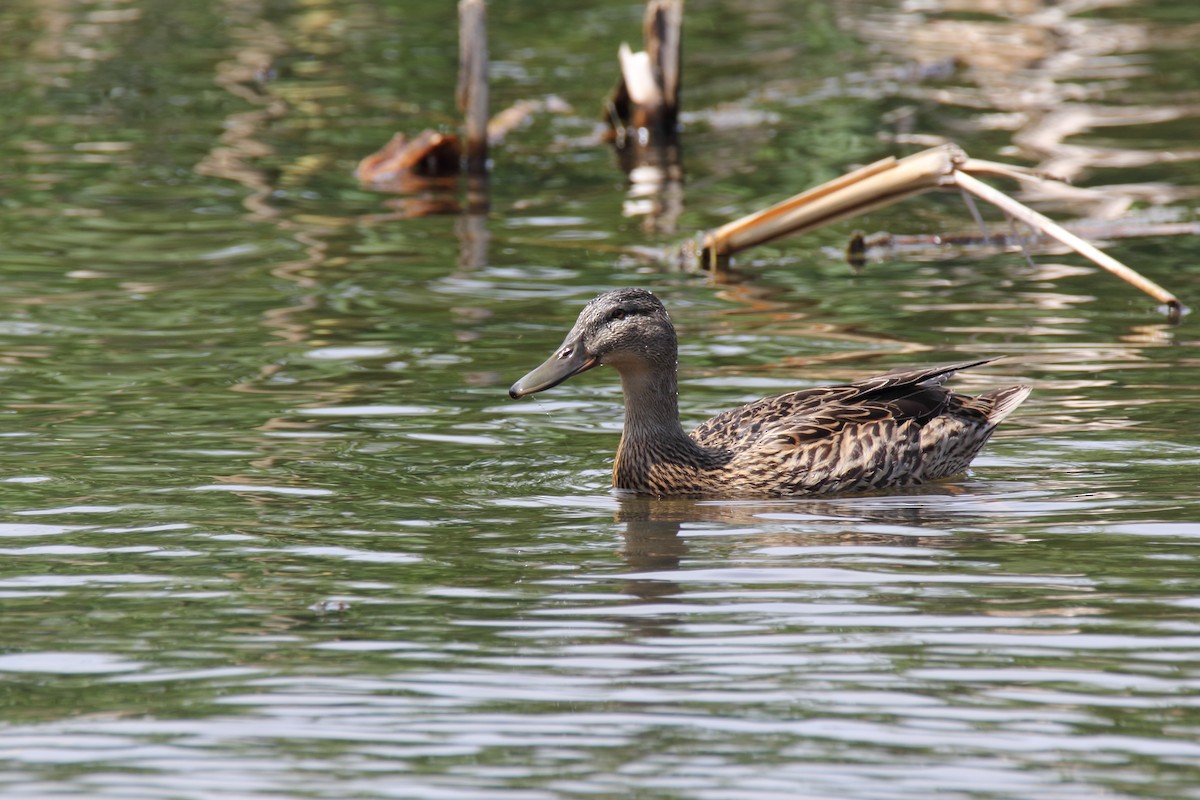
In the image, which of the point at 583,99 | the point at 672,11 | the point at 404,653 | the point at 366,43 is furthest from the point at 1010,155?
the point at 404,653

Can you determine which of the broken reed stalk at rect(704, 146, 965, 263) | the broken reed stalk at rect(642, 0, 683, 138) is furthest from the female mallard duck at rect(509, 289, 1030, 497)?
the broken reed stalk at rect(642, 0, 683, 138)

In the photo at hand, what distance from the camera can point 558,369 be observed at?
9.59m

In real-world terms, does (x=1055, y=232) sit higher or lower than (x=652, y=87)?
lower

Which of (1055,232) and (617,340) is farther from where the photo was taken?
(1055,232)

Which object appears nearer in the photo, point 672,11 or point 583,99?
point 672,11

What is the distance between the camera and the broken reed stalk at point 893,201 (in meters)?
11.2

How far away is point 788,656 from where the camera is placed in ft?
22.0

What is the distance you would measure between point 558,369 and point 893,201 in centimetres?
382

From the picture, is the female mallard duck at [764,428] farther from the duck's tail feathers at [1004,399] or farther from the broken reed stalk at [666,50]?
the broken reed stalk at [666,50]

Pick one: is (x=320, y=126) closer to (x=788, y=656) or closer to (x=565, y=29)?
(x=565, y=29)

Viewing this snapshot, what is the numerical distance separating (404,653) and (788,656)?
1.32 m

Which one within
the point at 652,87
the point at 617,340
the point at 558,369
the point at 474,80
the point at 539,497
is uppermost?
the point at 474,80

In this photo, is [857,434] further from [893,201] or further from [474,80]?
[474,80]

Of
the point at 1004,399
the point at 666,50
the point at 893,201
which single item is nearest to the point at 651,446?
the point at 1004,399
